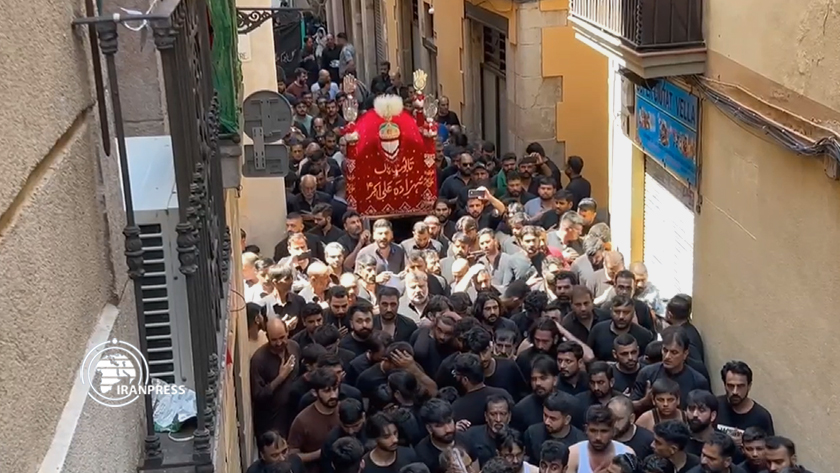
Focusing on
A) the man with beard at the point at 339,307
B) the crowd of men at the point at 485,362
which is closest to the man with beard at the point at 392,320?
the crowd of men at the point at 485,362

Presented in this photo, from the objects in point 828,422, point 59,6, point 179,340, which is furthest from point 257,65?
point 59,6

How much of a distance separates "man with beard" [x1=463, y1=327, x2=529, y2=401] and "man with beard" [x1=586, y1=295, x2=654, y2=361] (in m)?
0.88

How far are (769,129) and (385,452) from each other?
3352 millimetres

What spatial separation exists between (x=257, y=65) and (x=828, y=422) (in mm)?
8096

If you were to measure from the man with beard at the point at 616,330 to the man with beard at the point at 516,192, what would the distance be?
164 inches

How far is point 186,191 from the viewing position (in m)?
3.08

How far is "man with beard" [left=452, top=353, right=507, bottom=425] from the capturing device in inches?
273

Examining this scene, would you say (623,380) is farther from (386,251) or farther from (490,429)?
(386,251)

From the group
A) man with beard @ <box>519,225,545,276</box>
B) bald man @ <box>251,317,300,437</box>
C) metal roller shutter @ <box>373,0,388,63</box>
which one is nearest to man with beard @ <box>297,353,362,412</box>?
bald man @ <box>251,317,300,437</box>

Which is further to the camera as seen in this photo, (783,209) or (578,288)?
(578,288)

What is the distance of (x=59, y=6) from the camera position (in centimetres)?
248

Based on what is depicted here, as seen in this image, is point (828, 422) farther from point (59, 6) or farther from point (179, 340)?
point (59, 6)

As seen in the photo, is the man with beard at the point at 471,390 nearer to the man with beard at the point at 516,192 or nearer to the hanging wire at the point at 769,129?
the hanging wire at the point at 769,129

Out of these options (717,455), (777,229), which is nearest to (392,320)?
Result: (777,229)
